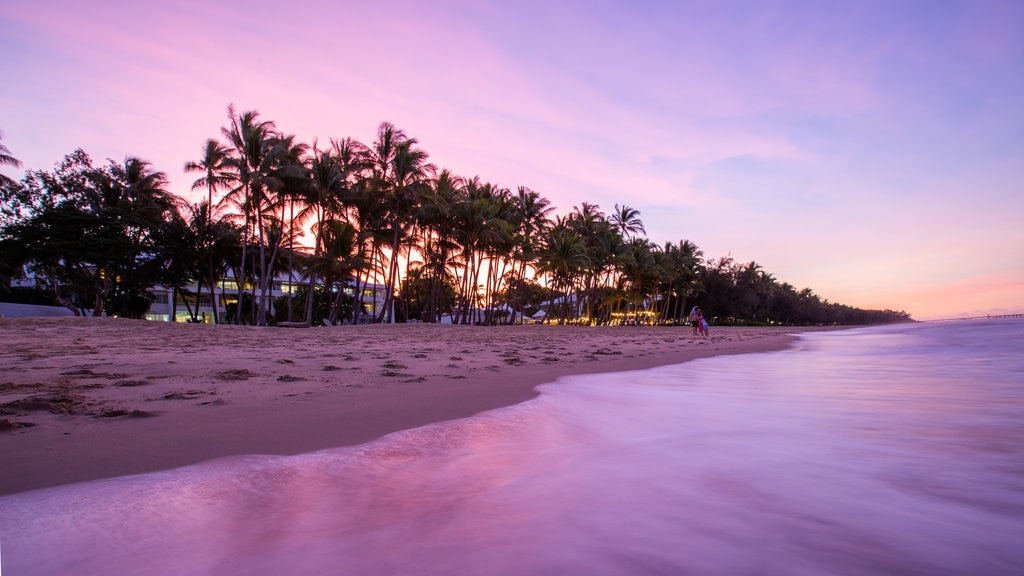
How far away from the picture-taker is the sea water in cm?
142

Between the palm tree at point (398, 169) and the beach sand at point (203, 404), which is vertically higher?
the palm tree at point (398, 169)

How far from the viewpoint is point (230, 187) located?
2612 cm

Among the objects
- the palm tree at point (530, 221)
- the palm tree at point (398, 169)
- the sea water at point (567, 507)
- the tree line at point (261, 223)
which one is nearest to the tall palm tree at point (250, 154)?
the tree line at point (261, 223)

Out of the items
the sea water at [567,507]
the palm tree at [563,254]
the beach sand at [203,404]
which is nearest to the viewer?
the sea water at [567,507]

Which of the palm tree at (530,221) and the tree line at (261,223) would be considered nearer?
the tree line at (261,223)

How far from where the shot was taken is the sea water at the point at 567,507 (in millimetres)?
1423

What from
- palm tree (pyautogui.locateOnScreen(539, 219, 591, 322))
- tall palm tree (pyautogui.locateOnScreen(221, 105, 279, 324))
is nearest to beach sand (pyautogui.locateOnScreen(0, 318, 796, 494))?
tall palm tree (pyautogui.locateOnScreen(221, 105, 279, 324))

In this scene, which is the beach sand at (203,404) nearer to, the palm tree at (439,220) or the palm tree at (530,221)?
the palm tree at (439,220)

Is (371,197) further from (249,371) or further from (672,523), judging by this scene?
(672,523)

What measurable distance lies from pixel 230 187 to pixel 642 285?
4304 cm

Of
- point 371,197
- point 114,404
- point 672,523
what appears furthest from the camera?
point 371,197

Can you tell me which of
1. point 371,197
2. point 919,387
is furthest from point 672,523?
point 371,197

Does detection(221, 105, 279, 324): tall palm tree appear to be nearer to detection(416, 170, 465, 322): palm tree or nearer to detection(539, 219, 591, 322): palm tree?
detection(416, 170, 465, 322): palm tree

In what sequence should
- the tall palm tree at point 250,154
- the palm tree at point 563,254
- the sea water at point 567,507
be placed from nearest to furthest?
the sea water at point 567,507 → the tall palm tree at point 250,154 → the palm tree at point 563,254
